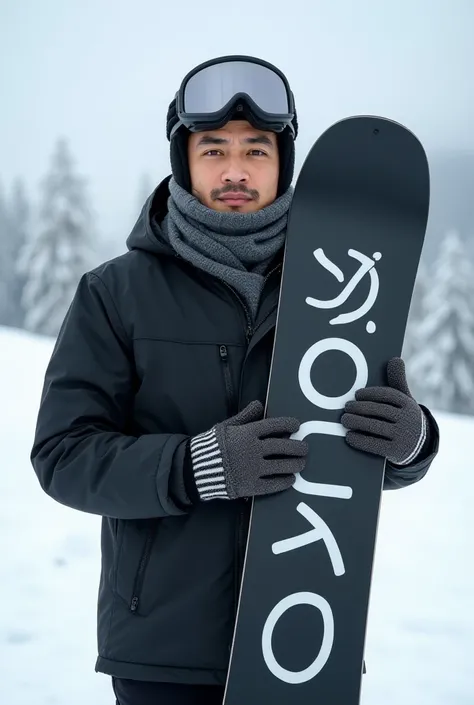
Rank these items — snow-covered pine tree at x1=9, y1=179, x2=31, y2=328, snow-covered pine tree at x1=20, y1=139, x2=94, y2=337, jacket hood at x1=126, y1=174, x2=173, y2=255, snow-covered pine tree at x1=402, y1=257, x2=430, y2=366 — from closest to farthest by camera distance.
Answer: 1. jacket hood at x1=126, y1=174, x2=173, y2=255
2. snow-covered pine tree at x1=20, y1=139, x2=94, y2=337
3. snow-covered pine tree at x1=402, y1=257, x2=430, y2=366
4. snow-covered pine tree at x1=9, y1=179, x2=31, y2=328

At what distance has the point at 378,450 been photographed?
5.27 ft

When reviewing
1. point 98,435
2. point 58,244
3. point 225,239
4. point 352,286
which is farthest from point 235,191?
point 58,244

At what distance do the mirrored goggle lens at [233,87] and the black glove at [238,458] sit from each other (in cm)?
71

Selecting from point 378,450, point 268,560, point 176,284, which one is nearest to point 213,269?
point 176,284

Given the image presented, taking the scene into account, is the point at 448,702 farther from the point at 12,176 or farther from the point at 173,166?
the point at 12,176

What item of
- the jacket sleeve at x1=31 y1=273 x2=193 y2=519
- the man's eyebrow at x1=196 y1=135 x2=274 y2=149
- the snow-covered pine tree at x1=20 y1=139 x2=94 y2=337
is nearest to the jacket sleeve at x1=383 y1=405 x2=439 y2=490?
the jacket sleeve at x1=31 y1=273 x2=193 y2=519

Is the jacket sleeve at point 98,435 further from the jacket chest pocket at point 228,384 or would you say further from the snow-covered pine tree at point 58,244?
the snow-covered pine tree at point 58,244

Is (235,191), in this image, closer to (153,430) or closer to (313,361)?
(313,361)

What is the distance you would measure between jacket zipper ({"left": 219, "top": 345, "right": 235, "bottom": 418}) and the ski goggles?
527 millimetres

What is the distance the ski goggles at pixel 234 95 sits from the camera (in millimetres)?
1695

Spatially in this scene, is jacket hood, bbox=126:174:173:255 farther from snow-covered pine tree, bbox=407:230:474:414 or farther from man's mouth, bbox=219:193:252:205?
snow-covered pine tree, bbox=407:230:474:414

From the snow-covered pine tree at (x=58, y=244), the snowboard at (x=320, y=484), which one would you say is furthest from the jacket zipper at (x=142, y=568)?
the snow-covered pine tree at (x=58, y=244)

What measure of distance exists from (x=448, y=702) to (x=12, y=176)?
22388 mm

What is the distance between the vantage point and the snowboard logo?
5.72ft
